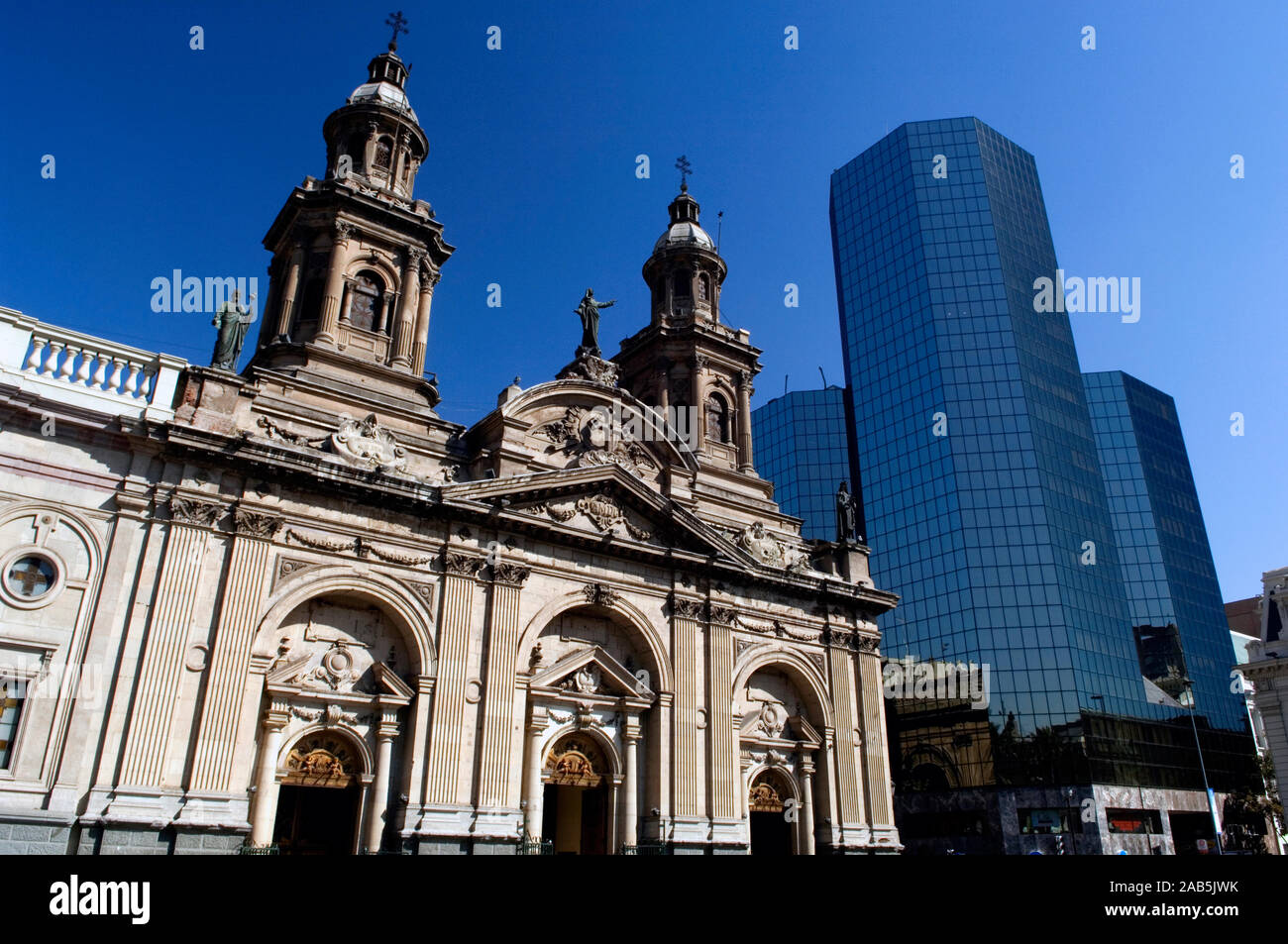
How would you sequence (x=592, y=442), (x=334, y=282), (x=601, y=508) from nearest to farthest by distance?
(x=601, y=508), (x=592, y=442), (x=334, y=282)

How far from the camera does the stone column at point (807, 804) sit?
28.7m

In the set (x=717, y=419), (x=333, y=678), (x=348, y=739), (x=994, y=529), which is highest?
(x=994, y=529)

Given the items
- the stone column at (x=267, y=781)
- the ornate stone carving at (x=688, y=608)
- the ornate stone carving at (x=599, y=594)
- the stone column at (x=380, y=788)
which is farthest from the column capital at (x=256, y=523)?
the ornate stone carving at (x=688, y=608)

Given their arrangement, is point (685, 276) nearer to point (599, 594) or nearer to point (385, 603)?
point (599, 594)

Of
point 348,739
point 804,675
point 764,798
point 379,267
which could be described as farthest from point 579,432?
point 764,798

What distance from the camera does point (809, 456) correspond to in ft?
276

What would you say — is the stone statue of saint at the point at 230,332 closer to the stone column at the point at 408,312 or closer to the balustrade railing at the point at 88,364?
the balustrade railing at the point at 88,364

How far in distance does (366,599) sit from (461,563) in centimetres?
272

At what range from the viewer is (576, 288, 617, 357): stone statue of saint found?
32781 mm

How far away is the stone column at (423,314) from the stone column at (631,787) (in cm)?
1434

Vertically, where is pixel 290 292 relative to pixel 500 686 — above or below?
above

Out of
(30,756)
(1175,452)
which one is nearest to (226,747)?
(30,756)
